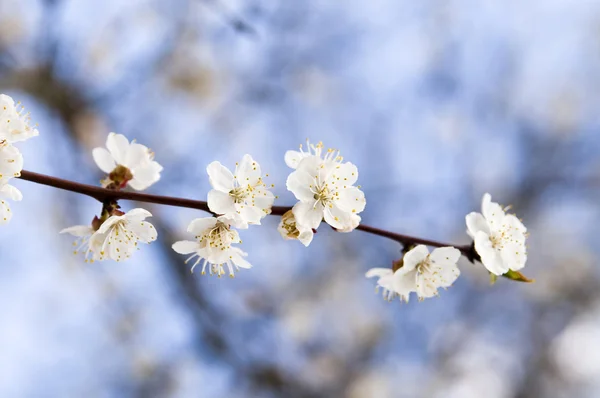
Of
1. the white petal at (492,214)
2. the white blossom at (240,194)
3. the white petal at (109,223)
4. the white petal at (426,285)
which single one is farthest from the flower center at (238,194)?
the white petal at (492,214)

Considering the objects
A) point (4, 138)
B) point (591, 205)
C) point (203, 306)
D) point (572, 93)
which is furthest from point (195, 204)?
point (572, 93)

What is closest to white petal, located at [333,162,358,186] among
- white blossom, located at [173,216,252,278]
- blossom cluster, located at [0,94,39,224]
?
white blossom, located at [173,216,252,278]

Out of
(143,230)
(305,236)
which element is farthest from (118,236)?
(305,236)

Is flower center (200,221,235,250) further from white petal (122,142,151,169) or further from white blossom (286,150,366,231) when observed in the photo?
white petal (122,142,151,169)

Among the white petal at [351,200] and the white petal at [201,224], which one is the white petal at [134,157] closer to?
the white petal at [201,224]

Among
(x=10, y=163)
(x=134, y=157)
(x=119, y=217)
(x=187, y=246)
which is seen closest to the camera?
(x=10, y=163)

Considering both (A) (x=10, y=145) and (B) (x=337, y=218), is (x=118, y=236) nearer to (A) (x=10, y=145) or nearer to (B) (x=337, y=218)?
(A) (x=10, y=145)

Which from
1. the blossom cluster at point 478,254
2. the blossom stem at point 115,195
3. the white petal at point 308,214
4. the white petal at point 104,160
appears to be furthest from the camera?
the white petal at point 104,160

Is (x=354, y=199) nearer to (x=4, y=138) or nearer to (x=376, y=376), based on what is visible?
(x=4, y=138)
